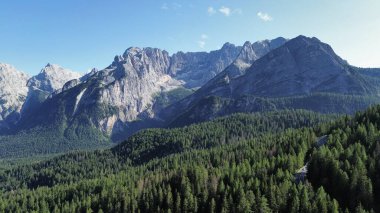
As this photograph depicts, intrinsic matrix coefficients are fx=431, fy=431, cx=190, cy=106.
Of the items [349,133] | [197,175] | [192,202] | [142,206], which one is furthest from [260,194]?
[349,133]

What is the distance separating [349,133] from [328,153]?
115 ft

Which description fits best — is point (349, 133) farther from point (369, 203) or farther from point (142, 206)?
point (142, 206)

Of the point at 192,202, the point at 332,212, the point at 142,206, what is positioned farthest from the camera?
the point at 142,206

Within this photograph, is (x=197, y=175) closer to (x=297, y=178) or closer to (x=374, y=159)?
(x=297, y=178)

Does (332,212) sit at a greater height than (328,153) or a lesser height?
lesser

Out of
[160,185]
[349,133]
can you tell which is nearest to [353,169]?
[349,133]

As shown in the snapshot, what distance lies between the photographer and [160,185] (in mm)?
176125

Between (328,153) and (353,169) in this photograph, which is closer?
(353,169)

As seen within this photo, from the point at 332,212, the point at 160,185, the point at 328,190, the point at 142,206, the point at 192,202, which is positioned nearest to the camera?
the point at 332,212

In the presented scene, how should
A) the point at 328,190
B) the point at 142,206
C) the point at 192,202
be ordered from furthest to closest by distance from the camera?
the point at 142,206 < the point at 192,202 < the point at 328,190

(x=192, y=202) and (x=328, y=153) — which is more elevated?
(x=328, y=153)

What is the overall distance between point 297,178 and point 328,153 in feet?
48.6

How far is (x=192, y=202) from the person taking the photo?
148m


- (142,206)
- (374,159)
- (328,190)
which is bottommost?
(142,206)
